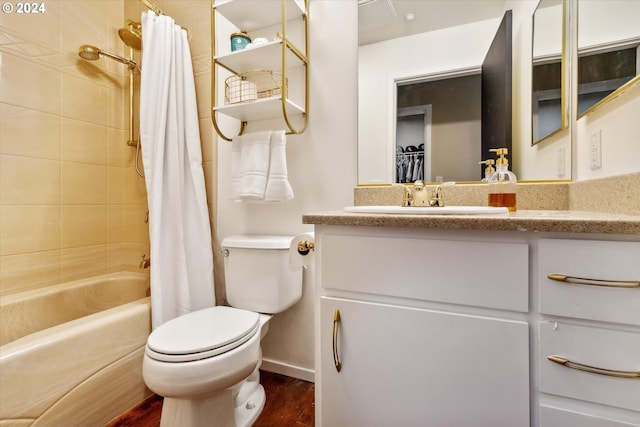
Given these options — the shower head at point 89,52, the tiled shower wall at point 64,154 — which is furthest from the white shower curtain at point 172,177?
the tiled shower wall at point 64,154

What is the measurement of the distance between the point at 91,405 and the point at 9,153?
121 cm

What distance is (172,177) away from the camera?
4.69 feet

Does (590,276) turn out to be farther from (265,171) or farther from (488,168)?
(265,171)

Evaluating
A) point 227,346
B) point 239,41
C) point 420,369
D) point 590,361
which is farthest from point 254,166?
point 590,361

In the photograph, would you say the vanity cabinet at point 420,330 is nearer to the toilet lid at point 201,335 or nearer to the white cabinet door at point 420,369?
the white cabinet door at point 420,369

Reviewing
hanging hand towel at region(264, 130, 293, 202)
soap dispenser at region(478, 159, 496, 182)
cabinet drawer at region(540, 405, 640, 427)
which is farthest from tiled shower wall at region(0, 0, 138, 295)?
cabinet drawer at region(540, 405, 640, 427)

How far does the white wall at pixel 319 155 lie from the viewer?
1.37 meters

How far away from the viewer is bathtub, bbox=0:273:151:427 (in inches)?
35.9

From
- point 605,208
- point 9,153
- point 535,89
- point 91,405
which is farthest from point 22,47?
point 605,208

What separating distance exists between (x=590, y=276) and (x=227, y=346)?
0.99m

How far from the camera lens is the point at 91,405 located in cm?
110

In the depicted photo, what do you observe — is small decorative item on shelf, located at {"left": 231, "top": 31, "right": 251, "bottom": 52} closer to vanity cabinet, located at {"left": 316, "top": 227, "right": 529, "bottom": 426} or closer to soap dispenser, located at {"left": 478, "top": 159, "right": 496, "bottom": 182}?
vanity cabinet, located at {"left": 316, "top": 227, "right": 529, "bottom": 426}

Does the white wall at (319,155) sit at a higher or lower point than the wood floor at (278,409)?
higher

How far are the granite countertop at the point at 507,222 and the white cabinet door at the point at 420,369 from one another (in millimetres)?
216
